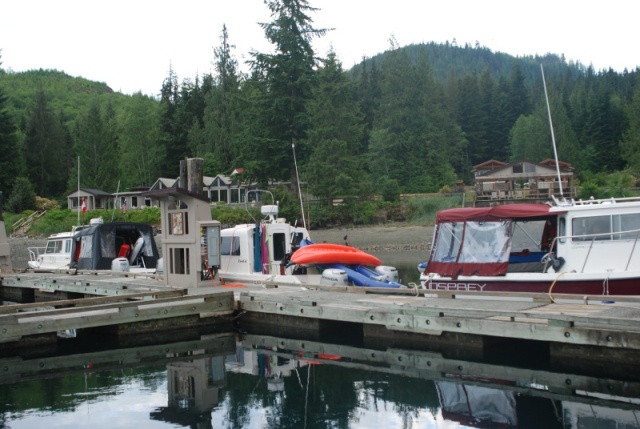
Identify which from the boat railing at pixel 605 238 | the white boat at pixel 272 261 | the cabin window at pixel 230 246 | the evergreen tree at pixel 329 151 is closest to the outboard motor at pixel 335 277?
the white boat at pixel 272 261

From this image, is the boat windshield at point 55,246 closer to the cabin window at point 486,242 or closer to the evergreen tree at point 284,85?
the cabin window at point 486,242

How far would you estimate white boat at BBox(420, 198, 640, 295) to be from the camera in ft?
49.2

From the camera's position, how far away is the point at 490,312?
12344 mm

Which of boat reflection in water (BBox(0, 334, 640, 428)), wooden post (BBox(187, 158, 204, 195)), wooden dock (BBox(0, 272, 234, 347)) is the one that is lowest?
boat reflection in water (BBox(0, 334, 640, 428))

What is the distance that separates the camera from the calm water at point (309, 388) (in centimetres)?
1017

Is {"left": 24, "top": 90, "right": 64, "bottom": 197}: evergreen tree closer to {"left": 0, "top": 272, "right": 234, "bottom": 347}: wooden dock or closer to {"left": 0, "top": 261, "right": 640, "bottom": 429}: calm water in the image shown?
{"left": 0, "top": 272, "right": 234, "bottom": 347}: wooden dock

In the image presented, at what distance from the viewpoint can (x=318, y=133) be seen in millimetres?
52125

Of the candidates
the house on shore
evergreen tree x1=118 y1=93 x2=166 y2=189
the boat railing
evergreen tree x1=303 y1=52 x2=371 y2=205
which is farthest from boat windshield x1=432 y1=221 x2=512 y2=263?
evergreen tree x1=118 y1=93 x2=166 y2=189

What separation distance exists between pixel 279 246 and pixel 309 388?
8570mm

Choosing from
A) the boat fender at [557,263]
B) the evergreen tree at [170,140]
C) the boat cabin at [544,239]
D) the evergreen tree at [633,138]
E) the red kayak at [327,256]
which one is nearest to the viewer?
the boat cabin at [544,239]

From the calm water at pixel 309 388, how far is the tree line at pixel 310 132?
37970mm

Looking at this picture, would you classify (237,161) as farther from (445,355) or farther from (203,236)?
(445,355)

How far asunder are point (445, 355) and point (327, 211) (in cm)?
3983

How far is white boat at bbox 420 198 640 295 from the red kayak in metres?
2.23
